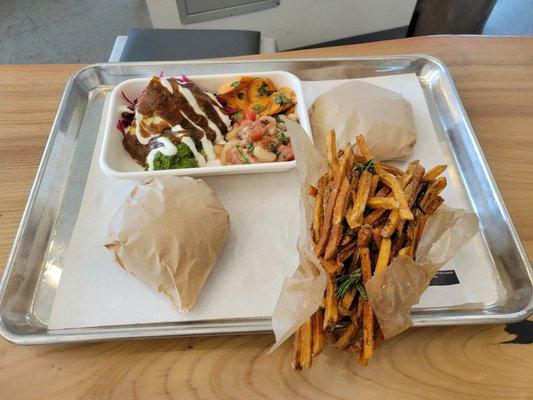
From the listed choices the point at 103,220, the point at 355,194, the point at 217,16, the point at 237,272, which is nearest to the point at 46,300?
the point at 103,220

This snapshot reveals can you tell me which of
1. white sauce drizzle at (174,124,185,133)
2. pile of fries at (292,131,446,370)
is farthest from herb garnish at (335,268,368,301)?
white sauce drizzle at (174,124,185,133)

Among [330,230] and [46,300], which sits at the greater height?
→ [330,230]

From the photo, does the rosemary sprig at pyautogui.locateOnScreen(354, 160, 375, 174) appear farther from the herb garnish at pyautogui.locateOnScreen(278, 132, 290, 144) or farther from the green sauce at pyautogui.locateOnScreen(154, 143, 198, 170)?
the green sauce at pyautogui.locateOnScreen(154, 143, 198, 170)

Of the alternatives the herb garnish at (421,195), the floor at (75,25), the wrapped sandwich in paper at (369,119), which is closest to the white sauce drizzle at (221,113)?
the wrapped sandwich in paper at (369,119)

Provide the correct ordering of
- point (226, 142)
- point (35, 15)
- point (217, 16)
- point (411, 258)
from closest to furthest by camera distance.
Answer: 1. point (411, 258)
2. point (226, 142)
3. point (217, 16)
4. point (35, 15)

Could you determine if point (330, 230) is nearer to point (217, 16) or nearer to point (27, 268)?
point (27, 268)

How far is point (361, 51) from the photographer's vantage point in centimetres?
135

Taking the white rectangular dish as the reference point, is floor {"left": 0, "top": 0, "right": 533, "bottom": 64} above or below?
below

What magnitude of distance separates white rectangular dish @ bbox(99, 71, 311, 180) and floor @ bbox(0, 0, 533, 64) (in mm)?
1564

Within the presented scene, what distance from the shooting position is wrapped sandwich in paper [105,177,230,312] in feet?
2.75

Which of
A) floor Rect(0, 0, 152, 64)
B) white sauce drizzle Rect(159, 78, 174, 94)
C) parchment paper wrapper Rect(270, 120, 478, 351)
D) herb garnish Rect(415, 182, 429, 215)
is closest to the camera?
parchment paper wrapper Rect(270, 120, 478, 351)

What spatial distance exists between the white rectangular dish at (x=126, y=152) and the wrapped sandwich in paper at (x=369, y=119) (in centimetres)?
6

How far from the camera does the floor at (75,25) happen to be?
2564 millimetres

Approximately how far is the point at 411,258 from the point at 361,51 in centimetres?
86
